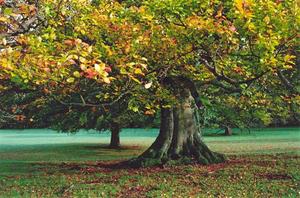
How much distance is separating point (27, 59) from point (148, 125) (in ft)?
93.6

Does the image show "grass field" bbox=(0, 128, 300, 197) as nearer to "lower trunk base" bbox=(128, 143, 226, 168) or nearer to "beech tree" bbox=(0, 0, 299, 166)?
"lower trunk base" bbox=(128, 143, 226, 168)

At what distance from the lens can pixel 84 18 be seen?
1347cm

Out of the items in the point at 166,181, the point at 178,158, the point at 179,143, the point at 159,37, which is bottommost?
the point at 166,181

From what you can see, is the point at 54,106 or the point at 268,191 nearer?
the point at 268,191

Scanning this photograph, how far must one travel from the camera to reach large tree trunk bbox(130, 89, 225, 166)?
22.1m

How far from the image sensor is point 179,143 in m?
22.7

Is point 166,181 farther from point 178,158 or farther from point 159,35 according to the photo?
point 159,35

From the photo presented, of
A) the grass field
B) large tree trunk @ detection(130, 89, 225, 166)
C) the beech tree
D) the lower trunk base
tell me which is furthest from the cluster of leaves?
large tree trunk @ detection(130, 89, 225, 166)

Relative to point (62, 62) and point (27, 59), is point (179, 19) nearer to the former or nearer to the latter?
point (27, 59)

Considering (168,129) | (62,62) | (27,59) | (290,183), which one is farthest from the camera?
(168,129)

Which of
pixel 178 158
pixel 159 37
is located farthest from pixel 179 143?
pixel 159 37

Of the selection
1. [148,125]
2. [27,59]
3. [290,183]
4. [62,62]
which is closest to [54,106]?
[148,125]

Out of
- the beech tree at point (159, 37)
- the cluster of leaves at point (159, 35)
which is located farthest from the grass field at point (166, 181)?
the cluster of leaves at point (159, 35)

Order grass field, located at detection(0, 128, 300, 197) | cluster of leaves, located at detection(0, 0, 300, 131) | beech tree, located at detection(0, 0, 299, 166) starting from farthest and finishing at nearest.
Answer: grass field, located at detection(0, 128, 300, 197) → cluster of leaves, located at detection(0, 0, 300, 131) → beech tree, located at detection(0, 0, 299, 166)
